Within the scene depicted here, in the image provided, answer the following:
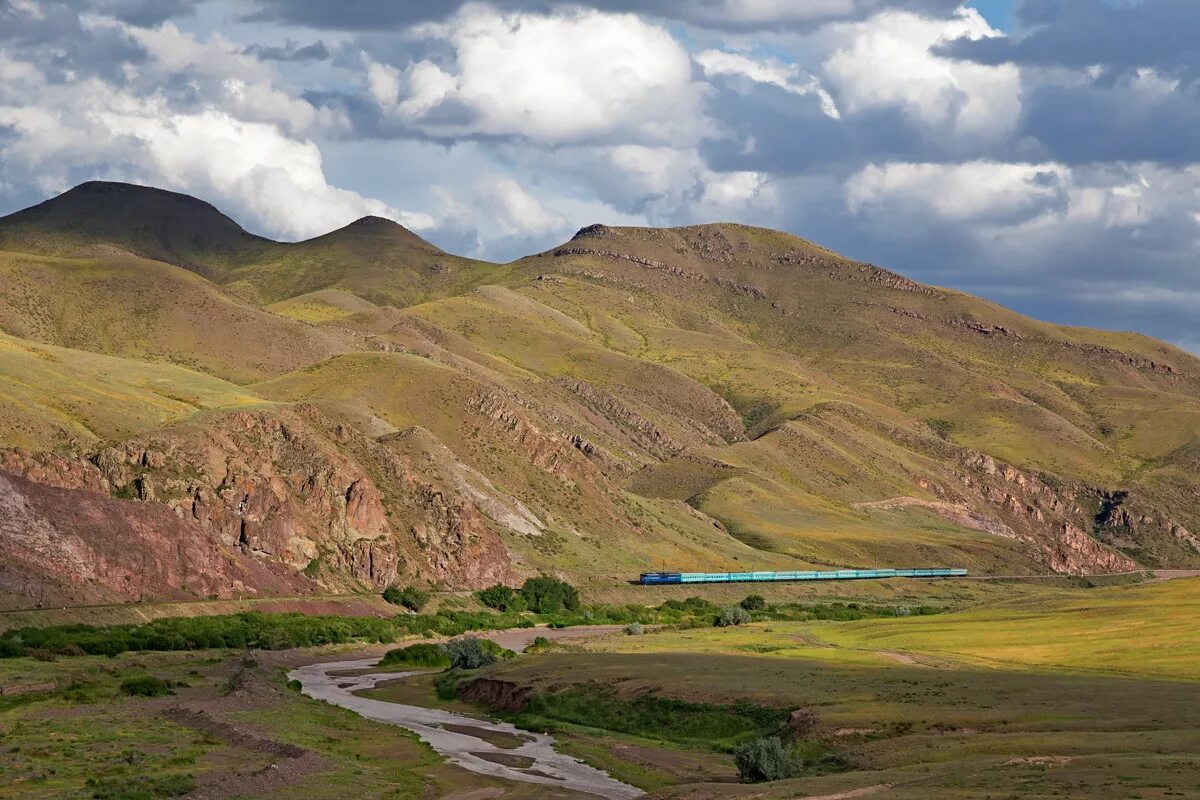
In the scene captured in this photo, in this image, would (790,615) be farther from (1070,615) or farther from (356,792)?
(356,792)

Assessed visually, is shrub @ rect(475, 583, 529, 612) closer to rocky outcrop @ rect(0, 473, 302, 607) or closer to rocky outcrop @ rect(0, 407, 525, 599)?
rocky outcrop @ rect(0, 407, 525, 599)

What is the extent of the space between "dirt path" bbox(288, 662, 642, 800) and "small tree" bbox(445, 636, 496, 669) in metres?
3.56

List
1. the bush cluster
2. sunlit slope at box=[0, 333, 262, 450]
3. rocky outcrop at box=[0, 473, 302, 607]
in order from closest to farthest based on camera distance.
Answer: rocky outcrop at box=[0, 473, 302, 607] < sunlit slope at box=[0, 333, 262, 450] < the bush cluster

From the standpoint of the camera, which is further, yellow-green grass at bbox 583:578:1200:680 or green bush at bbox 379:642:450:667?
green bush at bbox 379:642:450:667

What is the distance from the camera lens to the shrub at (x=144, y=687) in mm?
64875

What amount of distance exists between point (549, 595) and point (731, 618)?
1827cm

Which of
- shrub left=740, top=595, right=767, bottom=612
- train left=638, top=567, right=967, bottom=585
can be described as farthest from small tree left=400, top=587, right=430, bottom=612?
shrub left=740, top=595, right=767, bottom=612

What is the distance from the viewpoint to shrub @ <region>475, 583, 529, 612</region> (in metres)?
127

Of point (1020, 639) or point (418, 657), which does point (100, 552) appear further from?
point (1020, 639)

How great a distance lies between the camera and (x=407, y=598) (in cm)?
11931

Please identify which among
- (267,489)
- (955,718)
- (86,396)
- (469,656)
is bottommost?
(469,656)

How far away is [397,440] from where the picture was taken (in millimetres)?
156500

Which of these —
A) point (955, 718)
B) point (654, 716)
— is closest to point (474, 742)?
point (654, 716)

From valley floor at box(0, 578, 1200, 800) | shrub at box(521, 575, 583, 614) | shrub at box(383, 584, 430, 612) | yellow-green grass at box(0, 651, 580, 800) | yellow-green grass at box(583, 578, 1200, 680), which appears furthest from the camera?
shrub at box(521, 575, 583, 614)
